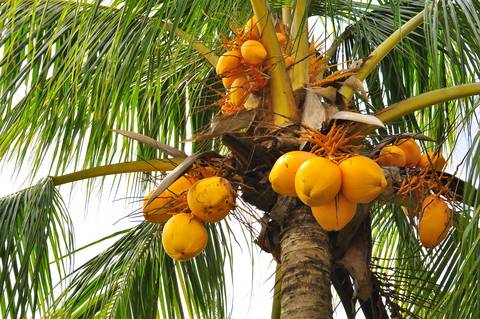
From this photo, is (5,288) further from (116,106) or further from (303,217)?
(303,217)

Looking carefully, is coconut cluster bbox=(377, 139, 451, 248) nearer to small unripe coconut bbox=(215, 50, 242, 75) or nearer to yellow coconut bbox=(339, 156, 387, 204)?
yellow coconut bbox=(339, 156, 387, 204)

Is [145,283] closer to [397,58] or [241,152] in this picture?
[241,152]

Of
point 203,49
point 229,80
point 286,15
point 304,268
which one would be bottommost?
point 304,268

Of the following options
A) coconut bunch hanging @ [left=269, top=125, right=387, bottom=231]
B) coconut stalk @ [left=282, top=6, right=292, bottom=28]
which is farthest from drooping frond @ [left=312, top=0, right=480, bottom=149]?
coconut bunch hanging @ [left=269, top=125, right=387, bottom=231]

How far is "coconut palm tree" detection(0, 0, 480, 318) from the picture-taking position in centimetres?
321

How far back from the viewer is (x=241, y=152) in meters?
3.37

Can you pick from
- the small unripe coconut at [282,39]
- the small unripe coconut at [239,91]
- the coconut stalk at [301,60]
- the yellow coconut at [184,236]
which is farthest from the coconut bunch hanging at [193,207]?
the small unripe coconut at [282,39]

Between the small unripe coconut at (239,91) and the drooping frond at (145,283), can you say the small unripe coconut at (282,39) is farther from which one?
the drooping frond at (145,283)

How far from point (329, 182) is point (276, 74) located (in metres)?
0.81

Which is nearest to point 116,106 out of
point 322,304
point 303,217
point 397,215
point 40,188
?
point 40,188

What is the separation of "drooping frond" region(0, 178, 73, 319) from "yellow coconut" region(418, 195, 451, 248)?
4.61 feet

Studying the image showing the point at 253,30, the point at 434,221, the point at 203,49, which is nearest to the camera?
the point at 434,221

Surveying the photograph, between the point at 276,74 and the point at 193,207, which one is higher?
the point at 276,74

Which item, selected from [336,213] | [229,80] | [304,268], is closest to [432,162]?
[336,213]
